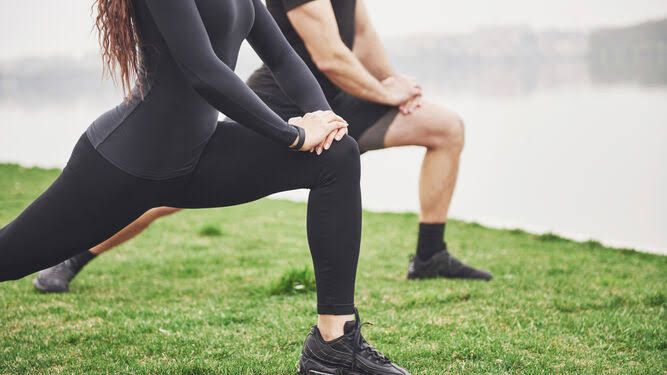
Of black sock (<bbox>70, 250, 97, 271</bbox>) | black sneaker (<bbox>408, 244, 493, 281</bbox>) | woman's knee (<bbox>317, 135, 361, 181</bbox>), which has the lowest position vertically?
black sock (<bbox>70, 250, 97, 271</bbox>)

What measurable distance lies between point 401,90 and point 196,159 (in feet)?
6.30

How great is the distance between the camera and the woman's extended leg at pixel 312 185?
8.87 feet

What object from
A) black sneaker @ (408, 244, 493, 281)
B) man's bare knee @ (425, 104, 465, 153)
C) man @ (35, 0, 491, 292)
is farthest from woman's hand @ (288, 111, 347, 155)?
black sneaker @ (408, 244, 493, 281)

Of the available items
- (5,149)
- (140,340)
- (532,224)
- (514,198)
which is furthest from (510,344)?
(5,149)

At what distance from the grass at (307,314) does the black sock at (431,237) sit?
0.22m

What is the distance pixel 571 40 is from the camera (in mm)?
89062

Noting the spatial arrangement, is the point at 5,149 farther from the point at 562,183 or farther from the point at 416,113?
the point at 416,113

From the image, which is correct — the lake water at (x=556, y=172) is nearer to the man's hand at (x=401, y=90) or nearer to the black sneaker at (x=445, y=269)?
the black sneaker at (x=445, y=269)

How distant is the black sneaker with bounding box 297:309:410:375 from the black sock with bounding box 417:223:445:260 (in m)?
1.96

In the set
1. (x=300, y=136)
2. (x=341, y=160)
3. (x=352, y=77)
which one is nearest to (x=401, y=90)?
(x=352, y=77)

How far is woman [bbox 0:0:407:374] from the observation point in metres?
2.46

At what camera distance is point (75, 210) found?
2584 millimetres

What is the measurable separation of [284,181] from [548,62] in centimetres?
10952

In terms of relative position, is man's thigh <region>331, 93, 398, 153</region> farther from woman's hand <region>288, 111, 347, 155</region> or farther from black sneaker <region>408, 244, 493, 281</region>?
woman's hand <region>288, 111, 347, 155</region>
